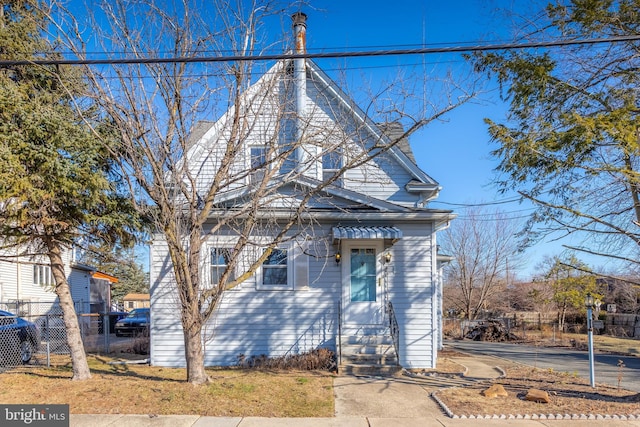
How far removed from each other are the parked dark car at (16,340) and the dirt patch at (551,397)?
9686 mm

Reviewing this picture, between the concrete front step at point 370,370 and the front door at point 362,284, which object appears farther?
the front door at point 362,284

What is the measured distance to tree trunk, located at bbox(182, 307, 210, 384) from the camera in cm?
809

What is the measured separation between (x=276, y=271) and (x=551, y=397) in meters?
6.19

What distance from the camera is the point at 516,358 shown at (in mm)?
13977

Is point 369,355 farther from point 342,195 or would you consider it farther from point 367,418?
point 342,195

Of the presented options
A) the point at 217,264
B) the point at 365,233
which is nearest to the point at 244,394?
the point at 217,264

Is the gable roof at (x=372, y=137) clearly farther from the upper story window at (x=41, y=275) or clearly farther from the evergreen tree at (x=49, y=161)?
the upper story window at (x=41, y=275)

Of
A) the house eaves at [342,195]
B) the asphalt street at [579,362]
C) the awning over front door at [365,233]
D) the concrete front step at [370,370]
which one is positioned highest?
the house eaves at [342,195]

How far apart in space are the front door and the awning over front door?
63 centimetres

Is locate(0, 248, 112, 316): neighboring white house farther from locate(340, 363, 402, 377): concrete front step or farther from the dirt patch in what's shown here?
the dirt patch

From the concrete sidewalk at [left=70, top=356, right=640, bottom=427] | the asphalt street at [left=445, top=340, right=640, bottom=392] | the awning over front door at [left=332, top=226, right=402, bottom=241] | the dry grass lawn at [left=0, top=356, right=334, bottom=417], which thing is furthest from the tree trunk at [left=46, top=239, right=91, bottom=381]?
the asphalt street at [left=445, top=340, right=640, bottom=392]

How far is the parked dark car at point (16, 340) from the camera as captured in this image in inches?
428

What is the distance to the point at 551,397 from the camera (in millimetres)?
7906

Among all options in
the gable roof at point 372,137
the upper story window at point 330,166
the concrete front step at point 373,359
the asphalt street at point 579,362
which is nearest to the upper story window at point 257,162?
the gable roof at point 372,137
